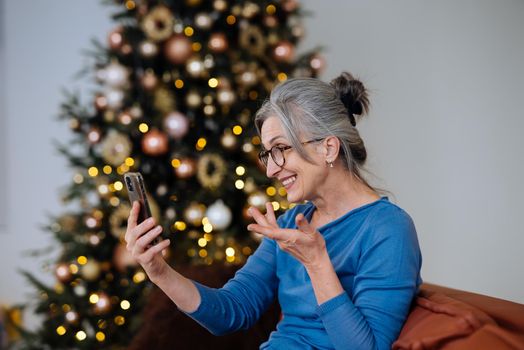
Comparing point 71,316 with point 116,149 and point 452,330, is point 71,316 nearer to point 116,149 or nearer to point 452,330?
point 116,149

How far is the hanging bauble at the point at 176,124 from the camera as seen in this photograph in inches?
103

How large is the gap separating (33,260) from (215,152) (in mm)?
1874

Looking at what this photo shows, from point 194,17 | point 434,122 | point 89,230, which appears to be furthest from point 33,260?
point 434,122

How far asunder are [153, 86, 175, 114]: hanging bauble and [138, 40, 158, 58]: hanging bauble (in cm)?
17

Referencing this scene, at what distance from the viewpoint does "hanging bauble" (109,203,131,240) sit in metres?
2.71

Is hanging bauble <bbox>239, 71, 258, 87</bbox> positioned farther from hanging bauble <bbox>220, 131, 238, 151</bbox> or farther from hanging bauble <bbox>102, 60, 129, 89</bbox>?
hanging bauble <bbox>102, 60, 129, 89</bbox>

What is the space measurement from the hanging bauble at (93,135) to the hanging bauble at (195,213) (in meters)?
0.57

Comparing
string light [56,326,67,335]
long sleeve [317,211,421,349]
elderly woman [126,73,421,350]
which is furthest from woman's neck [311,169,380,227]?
string light [56,326,67,335]

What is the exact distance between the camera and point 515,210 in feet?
9.77

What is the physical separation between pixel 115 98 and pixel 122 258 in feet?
2.60

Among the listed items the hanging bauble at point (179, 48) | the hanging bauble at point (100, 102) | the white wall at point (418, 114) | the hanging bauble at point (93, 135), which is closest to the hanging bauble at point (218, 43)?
the hanging bauble at point (179, 48)

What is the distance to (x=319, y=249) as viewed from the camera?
45.8 inches

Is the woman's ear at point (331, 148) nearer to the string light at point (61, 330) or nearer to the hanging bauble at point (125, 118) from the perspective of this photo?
the hanging bauble at point (125, 118)

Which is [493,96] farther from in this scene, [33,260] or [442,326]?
[33,260]
